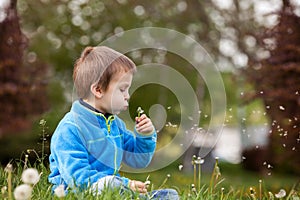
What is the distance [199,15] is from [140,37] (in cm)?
119

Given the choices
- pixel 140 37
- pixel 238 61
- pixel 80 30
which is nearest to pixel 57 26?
pixel 80 30

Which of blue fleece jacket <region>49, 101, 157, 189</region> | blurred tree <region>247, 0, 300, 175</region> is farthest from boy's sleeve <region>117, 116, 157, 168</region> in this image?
blurred tree <region>247, 0, 300, 175</region>

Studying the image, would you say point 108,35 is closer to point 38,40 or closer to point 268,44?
point 38,40

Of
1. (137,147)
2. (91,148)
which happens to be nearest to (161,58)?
(137,147)

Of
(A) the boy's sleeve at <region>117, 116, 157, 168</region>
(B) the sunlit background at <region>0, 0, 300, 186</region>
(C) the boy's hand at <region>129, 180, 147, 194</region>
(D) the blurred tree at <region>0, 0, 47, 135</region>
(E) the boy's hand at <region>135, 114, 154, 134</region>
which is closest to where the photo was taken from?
(C) the boy's hand at <region>129, 180, 147, 194</region>

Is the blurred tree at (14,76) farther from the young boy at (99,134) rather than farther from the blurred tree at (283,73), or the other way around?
the young boy at (99,134)

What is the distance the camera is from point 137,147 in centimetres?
268

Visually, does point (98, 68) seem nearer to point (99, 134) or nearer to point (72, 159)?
point (99, 134)

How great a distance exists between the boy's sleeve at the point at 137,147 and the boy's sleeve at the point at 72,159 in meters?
0.30

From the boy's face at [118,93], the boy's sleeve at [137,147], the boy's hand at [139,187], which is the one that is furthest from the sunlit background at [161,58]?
the boy's hand at [139,187]

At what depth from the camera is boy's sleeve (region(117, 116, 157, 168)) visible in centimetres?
265

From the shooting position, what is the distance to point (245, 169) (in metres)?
10.0

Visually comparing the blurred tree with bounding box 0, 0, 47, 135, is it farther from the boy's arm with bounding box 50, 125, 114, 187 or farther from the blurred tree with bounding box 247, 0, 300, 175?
the boy's arm with bounding box 50, 125, 114, 187

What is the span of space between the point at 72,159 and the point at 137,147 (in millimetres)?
413
